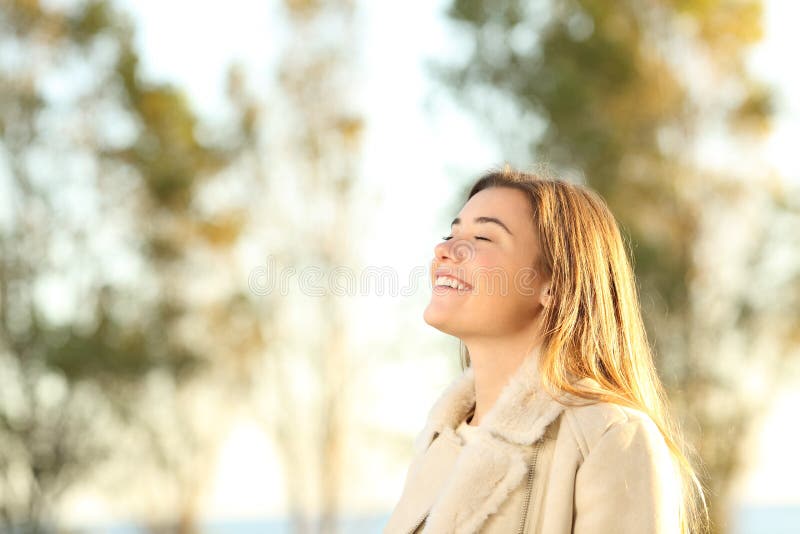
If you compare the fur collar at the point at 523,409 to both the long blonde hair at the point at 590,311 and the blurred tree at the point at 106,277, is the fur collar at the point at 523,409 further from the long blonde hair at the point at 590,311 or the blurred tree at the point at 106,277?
the blurred tree at the point at 106,277

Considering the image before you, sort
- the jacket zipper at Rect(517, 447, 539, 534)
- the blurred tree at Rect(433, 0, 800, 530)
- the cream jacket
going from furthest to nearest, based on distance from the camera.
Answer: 1. the blurred tree at Rect(433, 0, 800, 530)
2. the jacket zipper at Rect(517, 447, 539, 534)
3. the cream jacket

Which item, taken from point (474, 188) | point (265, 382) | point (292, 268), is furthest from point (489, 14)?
point (474, 188)

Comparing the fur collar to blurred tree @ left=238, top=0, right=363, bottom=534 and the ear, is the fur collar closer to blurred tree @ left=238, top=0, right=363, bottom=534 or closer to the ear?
the ear

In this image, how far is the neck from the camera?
83.5 inches

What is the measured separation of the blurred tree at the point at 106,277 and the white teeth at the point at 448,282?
9773 millimetres

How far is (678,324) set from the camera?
10297 mm

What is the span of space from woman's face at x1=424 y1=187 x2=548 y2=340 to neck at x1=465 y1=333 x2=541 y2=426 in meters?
0.03

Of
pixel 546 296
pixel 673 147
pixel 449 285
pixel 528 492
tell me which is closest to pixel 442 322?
pixel 449 285

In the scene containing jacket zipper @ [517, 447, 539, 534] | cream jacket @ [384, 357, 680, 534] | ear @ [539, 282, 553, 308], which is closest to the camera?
cream jacket @ [384, 357, 680, 534]

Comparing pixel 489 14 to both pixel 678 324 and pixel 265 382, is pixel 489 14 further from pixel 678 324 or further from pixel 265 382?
pixel 265 382

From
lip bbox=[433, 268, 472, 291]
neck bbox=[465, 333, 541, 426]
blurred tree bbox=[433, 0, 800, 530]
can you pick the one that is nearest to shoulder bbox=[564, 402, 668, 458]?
neck bbox=[465, 333, 541, 426]

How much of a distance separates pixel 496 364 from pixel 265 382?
10259 mm

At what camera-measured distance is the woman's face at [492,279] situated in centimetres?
207

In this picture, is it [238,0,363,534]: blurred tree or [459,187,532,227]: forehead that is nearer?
[459,187,532,227]: forehead
